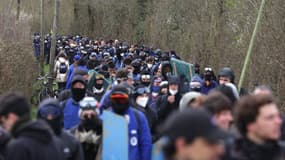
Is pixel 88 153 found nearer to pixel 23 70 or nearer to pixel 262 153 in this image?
pixel 262 153

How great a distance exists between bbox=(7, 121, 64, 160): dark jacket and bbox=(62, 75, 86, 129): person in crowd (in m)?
3.01

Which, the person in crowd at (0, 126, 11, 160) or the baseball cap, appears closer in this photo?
the baseball cap

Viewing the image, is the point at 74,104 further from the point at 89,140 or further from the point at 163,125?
the point at 163,125

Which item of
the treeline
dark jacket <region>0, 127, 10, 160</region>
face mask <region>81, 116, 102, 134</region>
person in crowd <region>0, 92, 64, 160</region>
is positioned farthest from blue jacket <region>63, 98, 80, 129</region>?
the treeline

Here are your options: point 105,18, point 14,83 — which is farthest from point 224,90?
point 105,18

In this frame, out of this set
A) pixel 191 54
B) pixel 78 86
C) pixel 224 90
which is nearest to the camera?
pixel 224 90

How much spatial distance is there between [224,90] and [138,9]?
40.1m

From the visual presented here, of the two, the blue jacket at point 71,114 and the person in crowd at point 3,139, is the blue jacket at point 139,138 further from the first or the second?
the person in crowd at point 3,139

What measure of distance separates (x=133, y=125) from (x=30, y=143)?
101 inches

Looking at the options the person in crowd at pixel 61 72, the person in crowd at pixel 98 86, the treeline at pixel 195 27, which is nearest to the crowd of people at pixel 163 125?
the person in crowd at pixel 98 86

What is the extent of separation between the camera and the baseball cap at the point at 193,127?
3730mm

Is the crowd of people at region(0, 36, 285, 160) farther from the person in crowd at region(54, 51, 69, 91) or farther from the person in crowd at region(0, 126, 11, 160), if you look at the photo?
the person in crowd at region(54, 51, 69, 91)

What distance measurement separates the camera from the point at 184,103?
7.56 m

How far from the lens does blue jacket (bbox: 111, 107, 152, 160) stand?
790 cm
